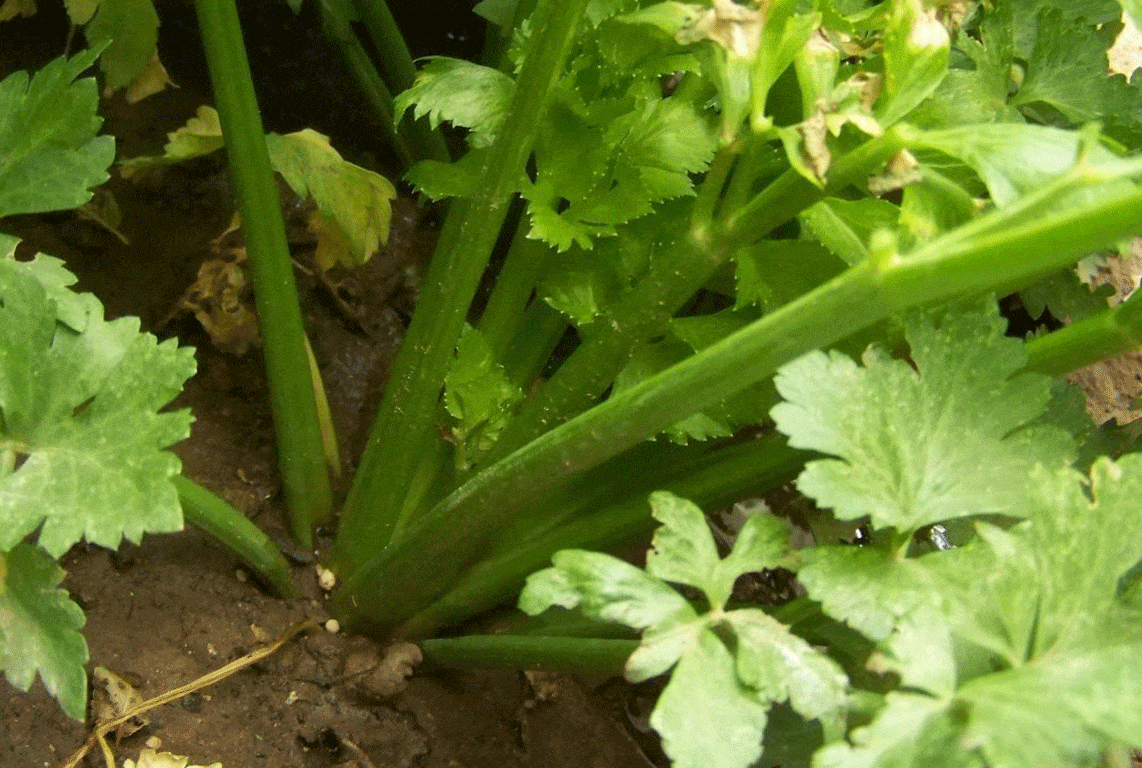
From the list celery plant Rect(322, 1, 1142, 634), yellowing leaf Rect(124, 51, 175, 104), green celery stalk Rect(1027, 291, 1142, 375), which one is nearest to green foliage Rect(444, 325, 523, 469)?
celery plant Rect(322, 1, 1142, 634)

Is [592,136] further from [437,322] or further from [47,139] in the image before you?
[47,139]

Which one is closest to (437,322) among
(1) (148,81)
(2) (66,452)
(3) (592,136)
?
(3) (592,136)

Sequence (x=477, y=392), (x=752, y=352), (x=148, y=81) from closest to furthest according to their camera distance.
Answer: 1. (x=752, y=352)
2. (x=477, y=392)
3. (x=148, y=81)

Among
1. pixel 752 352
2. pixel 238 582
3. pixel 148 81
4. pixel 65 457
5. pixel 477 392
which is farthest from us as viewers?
pixel 148 81

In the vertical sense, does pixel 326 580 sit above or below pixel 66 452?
below

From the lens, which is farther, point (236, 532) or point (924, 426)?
point (236, 532)

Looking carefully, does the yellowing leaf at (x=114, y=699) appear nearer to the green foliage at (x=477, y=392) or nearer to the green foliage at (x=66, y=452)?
the green foliage at (x=66, y=452)

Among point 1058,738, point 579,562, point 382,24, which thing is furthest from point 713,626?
point 382,24
